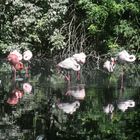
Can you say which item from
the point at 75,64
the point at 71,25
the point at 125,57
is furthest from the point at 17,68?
the point at 71,25

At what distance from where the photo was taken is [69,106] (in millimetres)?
9344

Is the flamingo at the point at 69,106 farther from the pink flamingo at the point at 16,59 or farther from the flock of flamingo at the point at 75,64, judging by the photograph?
the pink flamingo at the point at 16,59

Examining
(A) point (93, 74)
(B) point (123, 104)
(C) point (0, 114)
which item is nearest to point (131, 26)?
(A) point (93, 74)

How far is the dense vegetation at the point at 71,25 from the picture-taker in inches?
617

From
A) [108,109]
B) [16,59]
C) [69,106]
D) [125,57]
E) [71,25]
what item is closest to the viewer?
[108,109]

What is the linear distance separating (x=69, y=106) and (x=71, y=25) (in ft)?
26.3

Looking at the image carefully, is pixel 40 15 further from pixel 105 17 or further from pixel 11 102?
pixel 11 102

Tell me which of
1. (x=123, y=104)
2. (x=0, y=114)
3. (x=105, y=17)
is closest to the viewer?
(x=0, y=114)

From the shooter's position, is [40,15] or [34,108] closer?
[34,108]

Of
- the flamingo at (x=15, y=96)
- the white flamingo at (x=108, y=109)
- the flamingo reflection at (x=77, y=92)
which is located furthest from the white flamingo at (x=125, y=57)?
the white flamingo at (x=108, y=109)

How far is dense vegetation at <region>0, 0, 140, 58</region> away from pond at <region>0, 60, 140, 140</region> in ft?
5.42

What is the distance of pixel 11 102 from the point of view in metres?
9.84

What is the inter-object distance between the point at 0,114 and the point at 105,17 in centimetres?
746

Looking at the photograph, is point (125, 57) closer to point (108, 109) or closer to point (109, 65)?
point (109, 65)
